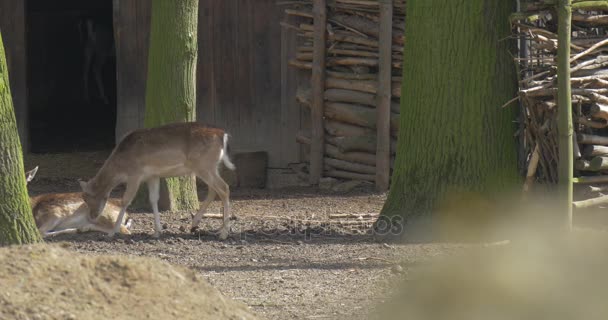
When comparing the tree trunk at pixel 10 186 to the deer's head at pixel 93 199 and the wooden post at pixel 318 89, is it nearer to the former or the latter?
the deer's head at pixel 93 199

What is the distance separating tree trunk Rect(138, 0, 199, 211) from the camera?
11680 mm

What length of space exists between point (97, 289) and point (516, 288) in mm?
2829

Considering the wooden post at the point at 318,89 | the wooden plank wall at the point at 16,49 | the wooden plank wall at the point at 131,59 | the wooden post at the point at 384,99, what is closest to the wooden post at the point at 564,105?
the wooden post at the point at 384,99

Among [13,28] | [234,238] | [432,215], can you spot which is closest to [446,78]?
[432,215]

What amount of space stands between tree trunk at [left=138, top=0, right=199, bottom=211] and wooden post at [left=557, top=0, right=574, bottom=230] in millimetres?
4217

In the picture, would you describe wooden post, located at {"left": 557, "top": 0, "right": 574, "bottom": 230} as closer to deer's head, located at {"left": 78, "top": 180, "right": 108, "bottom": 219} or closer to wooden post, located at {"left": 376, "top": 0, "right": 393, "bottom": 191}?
wooden post, located at {"left": 376, "top": 0, "right": 393, "bottom": 191}

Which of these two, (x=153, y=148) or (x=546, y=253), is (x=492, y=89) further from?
(x=546, y=253)

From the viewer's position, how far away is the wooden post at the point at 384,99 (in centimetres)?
1332

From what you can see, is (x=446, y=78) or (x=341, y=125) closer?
(x=446, y=78)

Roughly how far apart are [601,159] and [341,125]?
15.7ft

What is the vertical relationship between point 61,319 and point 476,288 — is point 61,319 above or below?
below

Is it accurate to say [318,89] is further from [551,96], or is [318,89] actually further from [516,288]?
[516,288]

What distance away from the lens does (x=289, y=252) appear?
962 centimetres

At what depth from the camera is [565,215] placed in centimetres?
935
